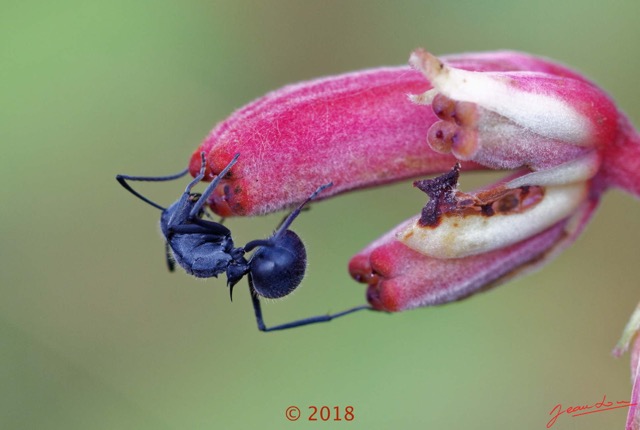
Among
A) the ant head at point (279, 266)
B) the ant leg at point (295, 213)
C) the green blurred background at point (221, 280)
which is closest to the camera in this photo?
the ant leg at point (295, 213)

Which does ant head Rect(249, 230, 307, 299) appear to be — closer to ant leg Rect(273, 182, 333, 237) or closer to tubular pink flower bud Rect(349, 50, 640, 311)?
ant leg Rect(273, 182, 333, 237)

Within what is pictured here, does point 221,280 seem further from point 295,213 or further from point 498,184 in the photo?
point 498,184

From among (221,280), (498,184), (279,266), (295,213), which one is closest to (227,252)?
(279,266)

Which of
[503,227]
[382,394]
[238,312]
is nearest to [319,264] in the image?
[238,312]

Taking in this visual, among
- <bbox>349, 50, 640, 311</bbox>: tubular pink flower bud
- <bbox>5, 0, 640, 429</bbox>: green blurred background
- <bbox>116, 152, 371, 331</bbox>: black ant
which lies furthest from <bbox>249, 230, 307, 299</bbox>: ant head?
<bbox>5, 0, 640, 429</bbox>: green blurred background

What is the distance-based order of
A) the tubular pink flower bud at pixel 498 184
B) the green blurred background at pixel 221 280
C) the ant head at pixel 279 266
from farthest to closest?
the green blurred background at pixel 221 280 < the ant head at pixel 279 266 < the tubular pink flower bud at pixel 498 184

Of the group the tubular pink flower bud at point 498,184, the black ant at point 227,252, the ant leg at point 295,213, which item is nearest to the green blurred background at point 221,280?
the black ant at point 227,252

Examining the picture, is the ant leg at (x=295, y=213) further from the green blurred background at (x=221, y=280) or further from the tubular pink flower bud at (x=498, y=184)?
the green blurred background at (x=221, y=280)
